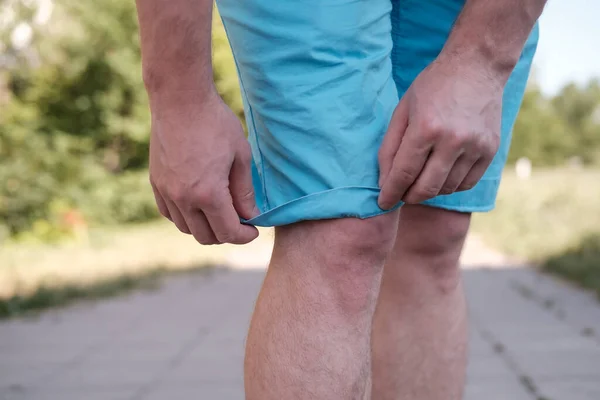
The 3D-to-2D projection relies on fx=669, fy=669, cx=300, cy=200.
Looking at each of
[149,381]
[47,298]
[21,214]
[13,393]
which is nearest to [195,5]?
[149,381]

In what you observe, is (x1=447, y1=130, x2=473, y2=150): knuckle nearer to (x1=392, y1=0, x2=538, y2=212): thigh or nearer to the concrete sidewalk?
(x1=392, y1=0, x2=538, y2=212): thigh

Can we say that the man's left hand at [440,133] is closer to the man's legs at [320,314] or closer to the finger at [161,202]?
the man's legs at [320,314]

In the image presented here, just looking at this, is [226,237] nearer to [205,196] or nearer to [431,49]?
[205,196]

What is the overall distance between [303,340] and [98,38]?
11317 millimetres

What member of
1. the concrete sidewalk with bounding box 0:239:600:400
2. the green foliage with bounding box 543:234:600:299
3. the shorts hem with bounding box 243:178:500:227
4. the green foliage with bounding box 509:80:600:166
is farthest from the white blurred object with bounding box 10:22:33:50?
the green foliage with bounding box 509:80:600:166

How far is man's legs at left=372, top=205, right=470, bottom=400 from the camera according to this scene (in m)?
1.17

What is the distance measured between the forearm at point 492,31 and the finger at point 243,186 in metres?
0.29

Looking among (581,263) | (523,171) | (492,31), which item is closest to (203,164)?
(492,31)

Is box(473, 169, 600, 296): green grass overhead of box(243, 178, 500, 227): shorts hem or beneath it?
beneath

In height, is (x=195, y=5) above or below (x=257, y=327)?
above

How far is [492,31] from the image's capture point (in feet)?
2.72

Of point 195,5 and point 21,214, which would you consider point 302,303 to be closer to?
point 195,5

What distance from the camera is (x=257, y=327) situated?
0.86 metres

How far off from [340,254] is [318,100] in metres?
0.19
